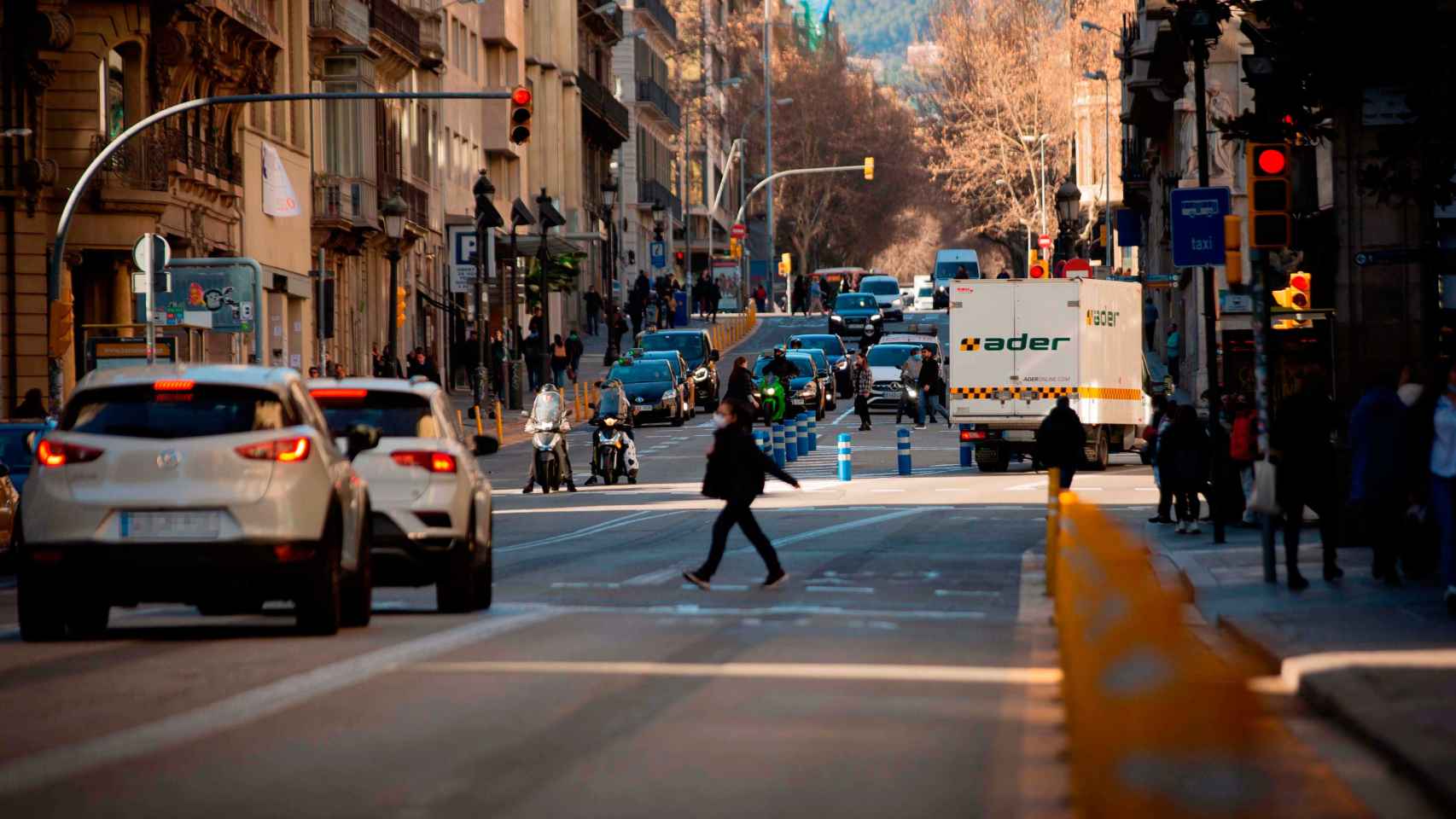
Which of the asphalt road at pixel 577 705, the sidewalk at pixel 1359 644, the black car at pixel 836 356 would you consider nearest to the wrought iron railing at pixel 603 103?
the black car at pixel 836 356

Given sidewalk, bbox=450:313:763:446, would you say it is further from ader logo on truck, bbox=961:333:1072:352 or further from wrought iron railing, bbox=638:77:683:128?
wrought iron railing, bbox=638:77:683:128

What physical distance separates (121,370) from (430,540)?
324 centimetres

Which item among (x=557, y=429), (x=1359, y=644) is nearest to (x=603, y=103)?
(x=557, y=429)

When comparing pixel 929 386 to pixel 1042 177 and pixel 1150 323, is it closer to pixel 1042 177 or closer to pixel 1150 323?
pixel 1150 323

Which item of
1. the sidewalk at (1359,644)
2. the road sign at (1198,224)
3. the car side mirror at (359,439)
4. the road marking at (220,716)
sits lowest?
the sidewalk at (1359,644)

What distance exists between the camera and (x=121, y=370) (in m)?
15.4

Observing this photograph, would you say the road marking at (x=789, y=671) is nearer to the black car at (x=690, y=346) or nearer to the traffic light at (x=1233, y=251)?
the traffic light at (x=1233, y=251)

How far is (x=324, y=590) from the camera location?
15.5m

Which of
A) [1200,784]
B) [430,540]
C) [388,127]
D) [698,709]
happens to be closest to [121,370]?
[430,540]

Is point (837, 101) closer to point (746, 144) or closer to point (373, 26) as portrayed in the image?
point (746, 144)

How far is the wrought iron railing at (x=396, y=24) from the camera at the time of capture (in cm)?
6631

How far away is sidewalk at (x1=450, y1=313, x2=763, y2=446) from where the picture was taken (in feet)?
188

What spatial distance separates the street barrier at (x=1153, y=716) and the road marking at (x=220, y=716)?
4230mm

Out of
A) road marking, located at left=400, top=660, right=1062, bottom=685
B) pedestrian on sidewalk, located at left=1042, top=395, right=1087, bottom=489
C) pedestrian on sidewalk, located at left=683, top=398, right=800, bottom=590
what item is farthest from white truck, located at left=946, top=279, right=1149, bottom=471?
road marking, located at left=400, top=660, right=1062, bottom=685
